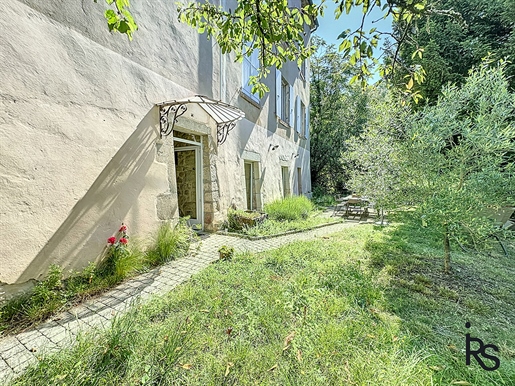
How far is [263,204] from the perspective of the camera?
8.08 metres

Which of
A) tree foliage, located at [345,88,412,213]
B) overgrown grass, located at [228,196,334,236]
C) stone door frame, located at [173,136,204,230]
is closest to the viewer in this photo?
tree foliage, located at [345,88,412,213]

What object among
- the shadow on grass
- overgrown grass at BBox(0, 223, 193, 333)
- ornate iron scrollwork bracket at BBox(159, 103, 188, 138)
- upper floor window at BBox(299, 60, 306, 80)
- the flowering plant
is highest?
upper floor window at BBox(299, 60, 306, 80)

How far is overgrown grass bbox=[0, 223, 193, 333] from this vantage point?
7.54 feet

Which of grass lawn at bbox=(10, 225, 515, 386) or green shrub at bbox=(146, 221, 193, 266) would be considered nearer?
grass lawn at bbox=(10, 225, 515, 386)

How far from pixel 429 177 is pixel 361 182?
4.21 metres

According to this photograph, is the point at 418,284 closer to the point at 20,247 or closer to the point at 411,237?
the point at 411,237

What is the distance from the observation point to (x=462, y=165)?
3.73 metres

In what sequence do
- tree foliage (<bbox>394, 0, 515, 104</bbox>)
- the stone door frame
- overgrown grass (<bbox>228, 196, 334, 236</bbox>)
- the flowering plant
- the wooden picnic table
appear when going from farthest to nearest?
the wooden picnic table < tree foliage (<bbox>394, 0, 515, 104</bbox>) < overgrown grass (<bbox>228, 196, 334, 236</bbox>) < the stone door frame < the flowering plant

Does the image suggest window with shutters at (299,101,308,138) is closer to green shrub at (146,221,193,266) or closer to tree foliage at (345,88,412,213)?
tree foliage at (345,88,412,213)

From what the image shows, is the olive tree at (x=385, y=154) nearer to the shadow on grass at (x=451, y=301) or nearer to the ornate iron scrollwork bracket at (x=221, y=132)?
the shadow on grass at (x=451, y=301)

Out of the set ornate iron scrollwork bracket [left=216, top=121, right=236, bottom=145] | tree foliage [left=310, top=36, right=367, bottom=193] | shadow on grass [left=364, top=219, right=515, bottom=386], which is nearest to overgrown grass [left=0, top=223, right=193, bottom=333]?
ornate iron scrollwork bracket [left=216, top=121, right=236, bottom=145]

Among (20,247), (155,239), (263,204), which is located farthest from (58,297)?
(263,204)

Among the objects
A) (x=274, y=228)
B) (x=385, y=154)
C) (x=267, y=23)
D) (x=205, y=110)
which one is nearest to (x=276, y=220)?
(x=274, y=228)

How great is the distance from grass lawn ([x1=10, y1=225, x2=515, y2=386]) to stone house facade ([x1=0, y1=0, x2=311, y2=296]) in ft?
4.46
